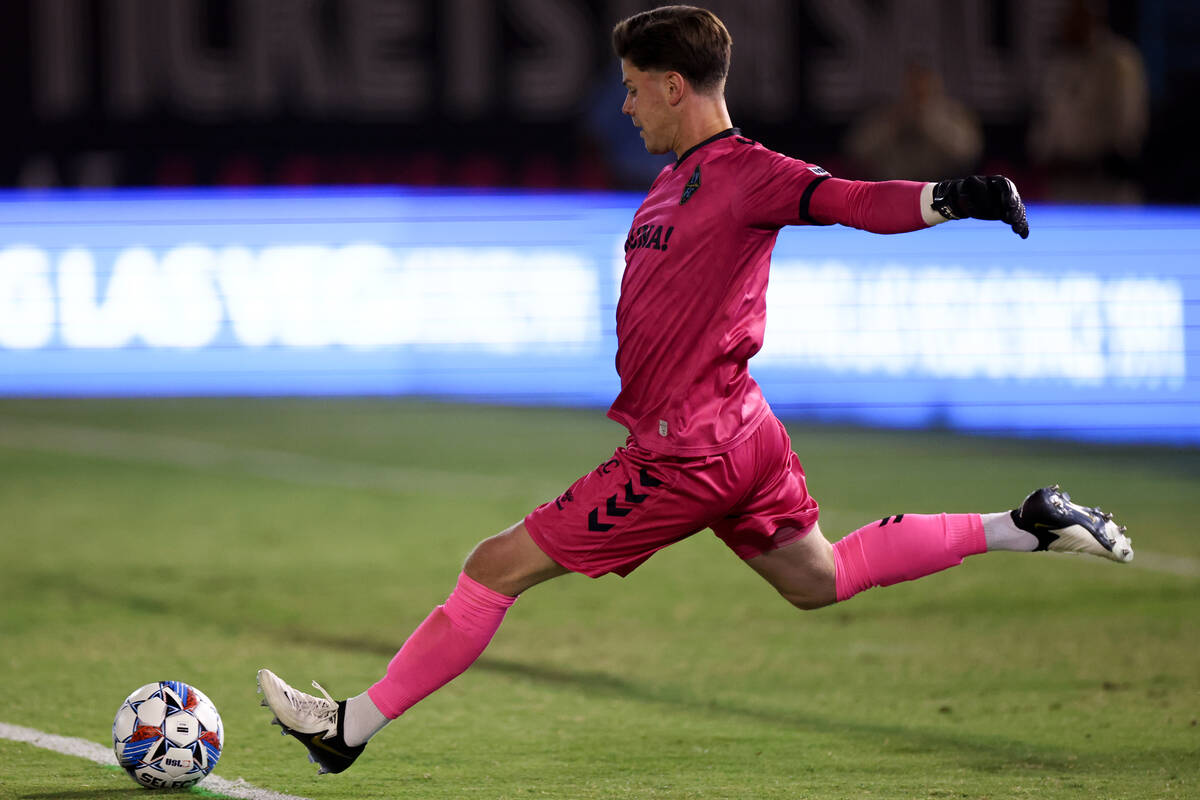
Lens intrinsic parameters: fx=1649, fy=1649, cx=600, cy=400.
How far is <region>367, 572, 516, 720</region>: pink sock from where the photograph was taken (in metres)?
4.31

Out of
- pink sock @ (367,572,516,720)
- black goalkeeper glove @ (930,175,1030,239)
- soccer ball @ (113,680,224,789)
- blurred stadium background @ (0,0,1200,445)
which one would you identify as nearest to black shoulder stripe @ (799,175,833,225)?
black goalkeeper glove @ (930,175,1030,239)

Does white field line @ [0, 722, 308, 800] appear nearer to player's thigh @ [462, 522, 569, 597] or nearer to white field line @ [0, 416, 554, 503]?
player's thigh @ [462, 522, 569, 597]

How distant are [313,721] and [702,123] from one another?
187cm

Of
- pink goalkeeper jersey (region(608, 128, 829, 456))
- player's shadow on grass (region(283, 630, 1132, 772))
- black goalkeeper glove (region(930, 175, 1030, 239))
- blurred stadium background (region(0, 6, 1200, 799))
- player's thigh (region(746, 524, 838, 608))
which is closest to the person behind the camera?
black goalkeeper glove (region(930, 175, 1030, 239))

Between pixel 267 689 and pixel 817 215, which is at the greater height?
pixel 817 215

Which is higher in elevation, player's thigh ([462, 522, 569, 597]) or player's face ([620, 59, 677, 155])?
player's face ([620, 59, 677, 155])

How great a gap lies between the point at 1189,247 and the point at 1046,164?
3.10m

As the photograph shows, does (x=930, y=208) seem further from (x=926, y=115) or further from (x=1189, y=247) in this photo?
(x=926, y=115)

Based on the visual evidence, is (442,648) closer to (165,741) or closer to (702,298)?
(165,741)

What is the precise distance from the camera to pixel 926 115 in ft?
45.5

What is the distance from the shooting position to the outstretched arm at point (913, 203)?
→ 3.87 meters

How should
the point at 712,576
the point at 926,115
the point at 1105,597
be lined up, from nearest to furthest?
the point at 1105,597 → the point at 712,576 → the point at 926,115

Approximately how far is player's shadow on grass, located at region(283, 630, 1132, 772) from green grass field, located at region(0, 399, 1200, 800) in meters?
0.02

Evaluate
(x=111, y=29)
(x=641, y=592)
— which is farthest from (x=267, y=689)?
(x=111, y=29)
